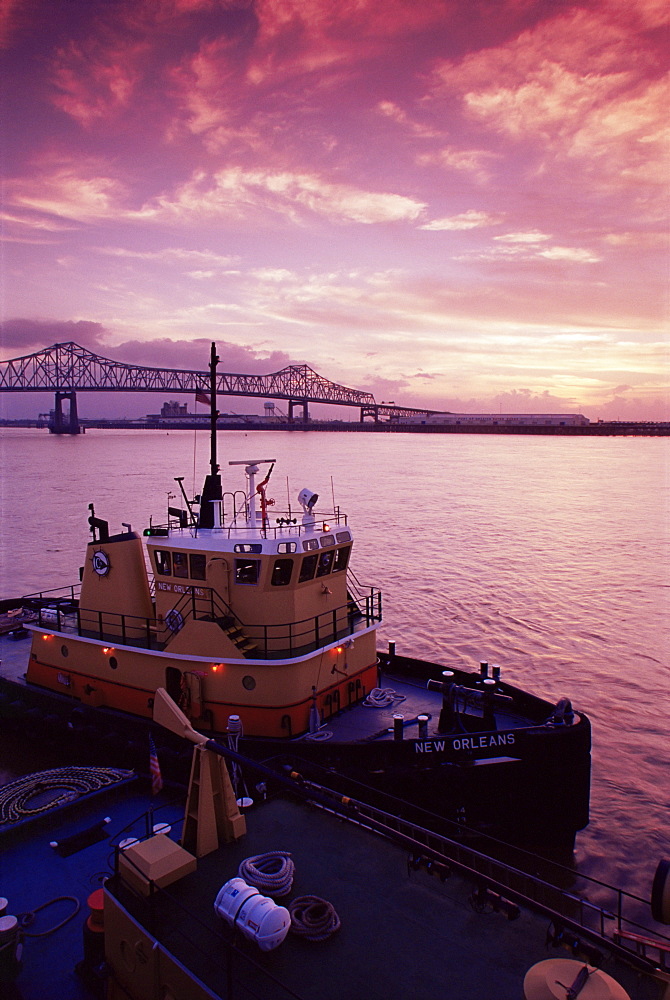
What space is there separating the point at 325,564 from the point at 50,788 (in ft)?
19.9

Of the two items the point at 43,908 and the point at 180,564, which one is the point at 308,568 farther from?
the point at 43,908


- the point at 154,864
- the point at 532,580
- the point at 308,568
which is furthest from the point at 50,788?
the point at 532,580

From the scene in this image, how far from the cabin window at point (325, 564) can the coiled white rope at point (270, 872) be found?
20.4 feet

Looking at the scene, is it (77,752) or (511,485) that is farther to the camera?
(511,485)

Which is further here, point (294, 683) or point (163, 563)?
point (163, 563)

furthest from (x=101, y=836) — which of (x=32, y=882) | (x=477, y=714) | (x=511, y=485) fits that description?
(x=511, y=485)

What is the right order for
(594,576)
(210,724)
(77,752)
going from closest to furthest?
(210,724)
(77,752)
(594,576)

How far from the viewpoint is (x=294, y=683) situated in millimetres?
11500

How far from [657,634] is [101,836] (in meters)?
21.0

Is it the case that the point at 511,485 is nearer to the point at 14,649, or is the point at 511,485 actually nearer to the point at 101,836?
the point at 14,649

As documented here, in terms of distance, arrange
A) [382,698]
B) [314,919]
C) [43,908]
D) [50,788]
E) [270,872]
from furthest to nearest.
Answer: [382,698], [50,788], [43,908], [270,872], [314,919]

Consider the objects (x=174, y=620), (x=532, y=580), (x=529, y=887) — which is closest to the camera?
(x=529, y=887)

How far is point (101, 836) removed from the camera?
9.84m

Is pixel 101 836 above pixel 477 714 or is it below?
below
